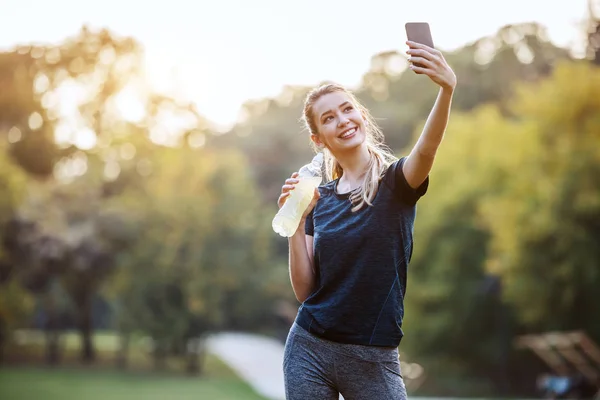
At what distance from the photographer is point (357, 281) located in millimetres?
2656

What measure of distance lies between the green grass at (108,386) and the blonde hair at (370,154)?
617 inches

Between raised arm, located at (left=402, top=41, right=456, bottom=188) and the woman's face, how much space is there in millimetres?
243

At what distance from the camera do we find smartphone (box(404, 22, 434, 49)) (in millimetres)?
2555

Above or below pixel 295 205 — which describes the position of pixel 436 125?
above

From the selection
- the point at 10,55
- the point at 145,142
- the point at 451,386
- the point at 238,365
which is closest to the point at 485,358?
the point at 451,386

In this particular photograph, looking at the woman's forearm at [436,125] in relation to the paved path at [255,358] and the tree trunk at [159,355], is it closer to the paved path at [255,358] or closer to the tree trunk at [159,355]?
the paved path at [255,358]

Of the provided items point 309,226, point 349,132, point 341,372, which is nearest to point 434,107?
point 349,132

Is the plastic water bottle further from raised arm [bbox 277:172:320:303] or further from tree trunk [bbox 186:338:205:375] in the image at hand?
tree trunk [bbox 186:338:205:375]

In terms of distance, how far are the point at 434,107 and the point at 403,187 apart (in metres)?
0.25

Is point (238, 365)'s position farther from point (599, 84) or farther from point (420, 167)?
point (420, 167)

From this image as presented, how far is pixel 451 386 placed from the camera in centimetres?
2536

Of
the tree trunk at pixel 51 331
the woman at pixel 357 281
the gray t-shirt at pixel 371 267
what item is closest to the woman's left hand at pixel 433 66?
the woman at pixel 357 281

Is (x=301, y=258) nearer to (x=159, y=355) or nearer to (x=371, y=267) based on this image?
(x=371, y=267)

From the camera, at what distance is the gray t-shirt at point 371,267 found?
2.65 meters
